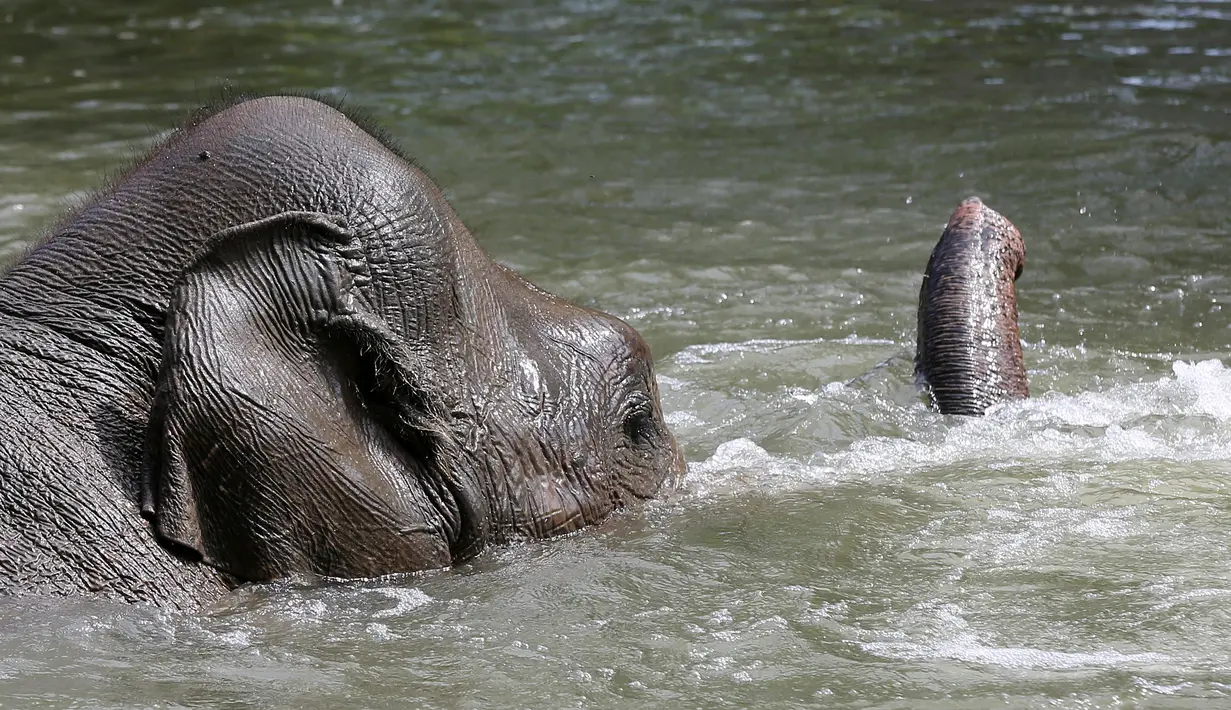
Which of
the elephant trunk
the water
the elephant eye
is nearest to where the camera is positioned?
the water

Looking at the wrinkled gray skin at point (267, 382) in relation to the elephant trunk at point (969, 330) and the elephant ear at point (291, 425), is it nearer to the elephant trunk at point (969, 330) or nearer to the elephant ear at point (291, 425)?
the elephant ear at point (291, 425)

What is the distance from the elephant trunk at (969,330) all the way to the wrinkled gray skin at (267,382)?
1.62m

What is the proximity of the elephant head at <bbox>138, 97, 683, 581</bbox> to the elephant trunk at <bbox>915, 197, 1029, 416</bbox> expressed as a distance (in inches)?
61.4

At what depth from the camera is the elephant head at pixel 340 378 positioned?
3.95 m

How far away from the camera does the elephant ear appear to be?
3920mm

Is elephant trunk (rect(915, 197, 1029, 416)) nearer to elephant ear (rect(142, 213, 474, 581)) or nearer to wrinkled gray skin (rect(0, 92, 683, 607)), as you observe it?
wrinkled gray skin (rect(0, 92, 683, 607))

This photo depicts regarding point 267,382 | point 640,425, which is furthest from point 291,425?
point 640,425

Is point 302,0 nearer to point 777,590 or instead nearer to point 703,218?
point 703,218

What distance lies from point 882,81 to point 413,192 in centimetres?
994

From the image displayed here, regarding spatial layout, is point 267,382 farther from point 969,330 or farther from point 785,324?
point 785,324

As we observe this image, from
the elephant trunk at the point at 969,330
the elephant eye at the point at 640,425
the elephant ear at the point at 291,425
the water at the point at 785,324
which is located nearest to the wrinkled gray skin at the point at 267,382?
the elephant ear at the point at 291,425

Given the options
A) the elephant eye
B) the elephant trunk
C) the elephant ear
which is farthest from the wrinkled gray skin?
the elephant trunk

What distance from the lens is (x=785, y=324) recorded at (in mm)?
8258

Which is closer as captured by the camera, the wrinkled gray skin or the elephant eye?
the wrinkled gray skin
